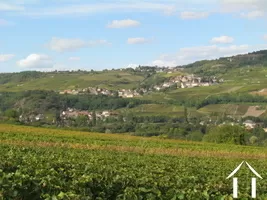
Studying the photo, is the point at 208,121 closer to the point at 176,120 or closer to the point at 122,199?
the point at 176,120

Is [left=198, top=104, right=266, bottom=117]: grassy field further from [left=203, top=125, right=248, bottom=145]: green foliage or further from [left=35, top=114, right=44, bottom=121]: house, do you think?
[left=203, top=125, right=248, bottom=145]: green foliage

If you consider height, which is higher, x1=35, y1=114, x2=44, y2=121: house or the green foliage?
the green foliage

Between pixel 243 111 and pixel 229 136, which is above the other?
pixel 229 136

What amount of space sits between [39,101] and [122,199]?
192671mm

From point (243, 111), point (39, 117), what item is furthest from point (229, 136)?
point (39, 117)

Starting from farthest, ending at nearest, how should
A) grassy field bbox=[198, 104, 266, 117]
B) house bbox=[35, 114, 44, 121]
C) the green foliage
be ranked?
grassy field bbox=[198, 104, 266, 117] → house bbox=[35, 114, 44, 121] → the green foliage

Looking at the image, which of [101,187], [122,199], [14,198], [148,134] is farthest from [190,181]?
[148,134]

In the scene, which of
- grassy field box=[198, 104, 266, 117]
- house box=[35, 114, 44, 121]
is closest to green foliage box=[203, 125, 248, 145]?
grassy field box=[198, 104, 266, 117]

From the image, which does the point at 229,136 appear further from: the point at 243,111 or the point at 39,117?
the point at 39,117

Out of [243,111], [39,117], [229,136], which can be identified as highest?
[229,136]

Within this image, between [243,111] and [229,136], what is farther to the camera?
[243,111]

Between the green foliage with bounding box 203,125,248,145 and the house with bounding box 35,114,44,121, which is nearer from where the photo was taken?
the green foliage with bounding box 203,125,248,145

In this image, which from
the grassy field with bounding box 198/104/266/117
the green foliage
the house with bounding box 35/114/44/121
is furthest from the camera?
the grassy field with bounding box 198/104/266/117

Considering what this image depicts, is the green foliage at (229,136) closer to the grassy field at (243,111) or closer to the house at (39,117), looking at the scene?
the grassy field at (243,111)
